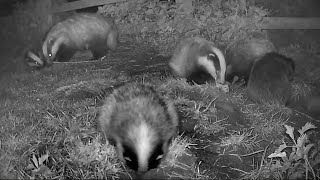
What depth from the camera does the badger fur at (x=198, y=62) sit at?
14.9ft

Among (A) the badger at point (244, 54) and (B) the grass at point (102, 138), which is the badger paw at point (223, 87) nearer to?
(B) the grass at point (102, 138)

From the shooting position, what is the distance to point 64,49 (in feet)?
19.6

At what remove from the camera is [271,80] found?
13.5 ft

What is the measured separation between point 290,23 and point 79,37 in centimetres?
381

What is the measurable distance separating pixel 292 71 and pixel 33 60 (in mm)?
4147

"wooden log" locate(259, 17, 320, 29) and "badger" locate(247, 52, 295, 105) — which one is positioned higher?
"wooden log" locate(259, 17, 320, 29)

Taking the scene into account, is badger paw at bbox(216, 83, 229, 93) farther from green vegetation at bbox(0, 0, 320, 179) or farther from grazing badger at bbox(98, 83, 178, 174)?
grazing badger at bbox(98, 83, 178, 174)

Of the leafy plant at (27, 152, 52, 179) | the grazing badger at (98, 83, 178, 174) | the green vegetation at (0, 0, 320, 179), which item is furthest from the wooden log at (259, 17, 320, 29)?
the leafy plant at (27, 152, 52, 179)

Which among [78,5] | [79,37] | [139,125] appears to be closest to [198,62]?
A: [139,125]

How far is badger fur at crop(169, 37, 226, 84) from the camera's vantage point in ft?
14.9

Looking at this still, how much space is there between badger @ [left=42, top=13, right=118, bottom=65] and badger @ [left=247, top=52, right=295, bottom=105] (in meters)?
2.93

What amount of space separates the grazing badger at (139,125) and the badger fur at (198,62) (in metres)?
1.51

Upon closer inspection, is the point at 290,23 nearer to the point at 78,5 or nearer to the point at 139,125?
→ the point at 139,125

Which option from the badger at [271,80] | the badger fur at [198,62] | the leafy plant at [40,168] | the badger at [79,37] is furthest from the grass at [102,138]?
the badger at [79,37]
